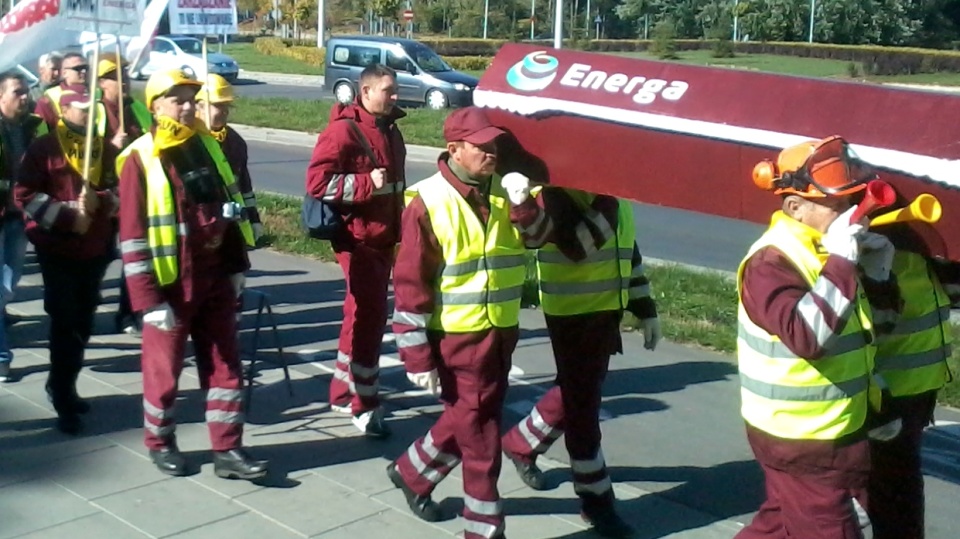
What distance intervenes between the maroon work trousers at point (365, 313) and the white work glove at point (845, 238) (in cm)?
322

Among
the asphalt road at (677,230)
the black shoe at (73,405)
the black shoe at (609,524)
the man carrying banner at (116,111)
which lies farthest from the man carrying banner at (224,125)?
the asphalt road at (677,230)

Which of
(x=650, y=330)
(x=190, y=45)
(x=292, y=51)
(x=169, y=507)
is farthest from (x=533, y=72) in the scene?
(x=292, y=51)

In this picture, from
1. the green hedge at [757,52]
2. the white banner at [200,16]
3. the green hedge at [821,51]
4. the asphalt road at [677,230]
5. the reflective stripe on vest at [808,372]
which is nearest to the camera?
the reflective stripe on vest at [808,372]

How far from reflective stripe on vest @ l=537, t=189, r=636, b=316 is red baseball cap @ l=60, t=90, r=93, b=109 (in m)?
2.77

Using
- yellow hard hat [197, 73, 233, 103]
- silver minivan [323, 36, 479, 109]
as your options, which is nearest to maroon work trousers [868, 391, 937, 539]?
Answer: yellow hard hat [197, 73, 233, 103]

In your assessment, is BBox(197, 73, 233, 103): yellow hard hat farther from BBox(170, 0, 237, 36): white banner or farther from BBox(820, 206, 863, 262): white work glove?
BBox(820, 206, 863, 262): white work glove

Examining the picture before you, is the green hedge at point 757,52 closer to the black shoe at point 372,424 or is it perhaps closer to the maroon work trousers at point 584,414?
the black shoe at point 372,424

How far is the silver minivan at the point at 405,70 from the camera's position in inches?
1216

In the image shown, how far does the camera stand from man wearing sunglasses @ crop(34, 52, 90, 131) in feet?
25.0

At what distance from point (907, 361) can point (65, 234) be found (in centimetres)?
423

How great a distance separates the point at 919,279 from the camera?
458cm

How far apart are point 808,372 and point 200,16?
6.09 metres

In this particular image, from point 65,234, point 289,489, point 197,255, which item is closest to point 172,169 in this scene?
point 197,255

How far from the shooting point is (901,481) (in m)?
4.80
